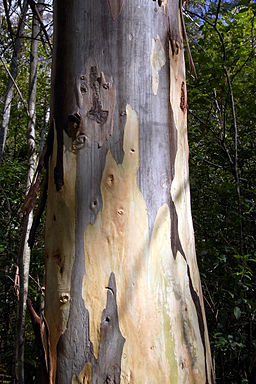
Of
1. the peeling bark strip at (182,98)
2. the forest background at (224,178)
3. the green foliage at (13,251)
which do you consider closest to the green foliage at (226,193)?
the forest background at (224,178)

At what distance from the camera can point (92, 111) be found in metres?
0.83

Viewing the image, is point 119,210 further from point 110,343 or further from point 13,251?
point 13,251

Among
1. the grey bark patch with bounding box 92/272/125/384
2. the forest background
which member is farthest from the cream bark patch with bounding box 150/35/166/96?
the forest background

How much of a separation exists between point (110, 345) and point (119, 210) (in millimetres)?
283

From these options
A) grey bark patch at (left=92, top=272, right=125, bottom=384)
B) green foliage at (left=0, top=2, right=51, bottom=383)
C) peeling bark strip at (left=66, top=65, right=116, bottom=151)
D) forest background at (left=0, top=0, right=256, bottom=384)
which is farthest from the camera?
green foliage at (left=0, top=2, right=51, bottom=383)

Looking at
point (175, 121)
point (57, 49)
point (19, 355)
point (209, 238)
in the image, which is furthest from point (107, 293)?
point (209, 238)

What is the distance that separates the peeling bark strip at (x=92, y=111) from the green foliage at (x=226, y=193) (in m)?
2.03

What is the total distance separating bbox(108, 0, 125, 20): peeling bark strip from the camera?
857mm

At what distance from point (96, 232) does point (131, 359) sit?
271 millimetres

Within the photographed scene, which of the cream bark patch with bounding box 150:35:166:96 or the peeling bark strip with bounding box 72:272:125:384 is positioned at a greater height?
the cream bark patch with bounding box 150:35:166:96

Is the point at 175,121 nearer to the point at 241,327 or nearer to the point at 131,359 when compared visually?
the point at 131,359

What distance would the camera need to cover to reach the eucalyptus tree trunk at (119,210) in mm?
738

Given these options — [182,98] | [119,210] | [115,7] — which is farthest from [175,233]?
[115,7]

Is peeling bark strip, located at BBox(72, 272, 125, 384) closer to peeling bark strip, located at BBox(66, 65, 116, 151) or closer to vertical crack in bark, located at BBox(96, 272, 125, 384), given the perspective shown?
vertical crack in bark, located at BBox(96, 272, 125, 384)
